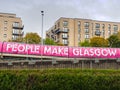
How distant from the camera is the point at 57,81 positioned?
11172 millimetres

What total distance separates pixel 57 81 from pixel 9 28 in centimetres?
6855

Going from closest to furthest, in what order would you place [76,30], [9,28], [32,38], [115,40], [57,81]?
1. [57,81]
2. [32,38]
3. [115,40]
4. [9,28]
5. [76,30]

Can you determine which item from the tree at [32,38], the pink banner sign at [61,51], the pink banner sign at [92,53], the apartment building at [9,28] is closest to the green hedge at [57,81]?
the pink banner sign at [61,51]

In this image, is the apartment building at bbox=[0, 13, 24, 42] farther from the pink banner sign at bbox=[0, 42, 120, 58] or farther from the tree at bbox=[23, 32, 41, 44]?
the pink banner sign at bbox=[0, 42, 120, 58]

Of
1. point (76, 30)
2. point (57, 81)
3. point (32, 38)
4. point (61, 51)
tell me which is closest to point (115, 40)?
point (76, 30)

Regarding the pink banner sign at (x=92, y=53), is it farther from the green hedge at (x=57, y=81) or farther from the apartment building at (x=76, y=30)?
the apartment building at (x=76, y=30)

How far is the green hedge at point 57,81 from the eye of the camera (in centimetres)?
1113

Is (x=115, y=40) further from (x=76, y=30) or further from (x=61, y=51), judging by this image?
(x=61, y=51)

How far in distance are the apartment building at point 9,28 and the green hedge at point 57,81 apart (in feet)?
217

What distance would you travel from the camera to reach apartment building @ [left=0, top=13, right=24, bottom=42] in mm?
76375

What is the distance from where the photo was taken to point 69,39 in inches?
3492

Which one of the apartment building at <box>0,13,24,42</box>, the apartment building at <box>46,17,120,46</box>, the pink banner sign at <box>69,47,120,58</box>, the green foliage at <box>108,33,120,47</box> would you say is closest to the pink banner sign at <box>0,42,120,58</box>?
the pink banner sign at <box>69,47,120,58</box>

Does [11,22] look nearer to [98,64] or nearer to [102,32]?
[102,32]

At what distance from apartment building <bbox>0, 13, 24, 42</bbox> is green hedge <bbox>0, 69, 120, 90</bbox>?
66238 millimetres
